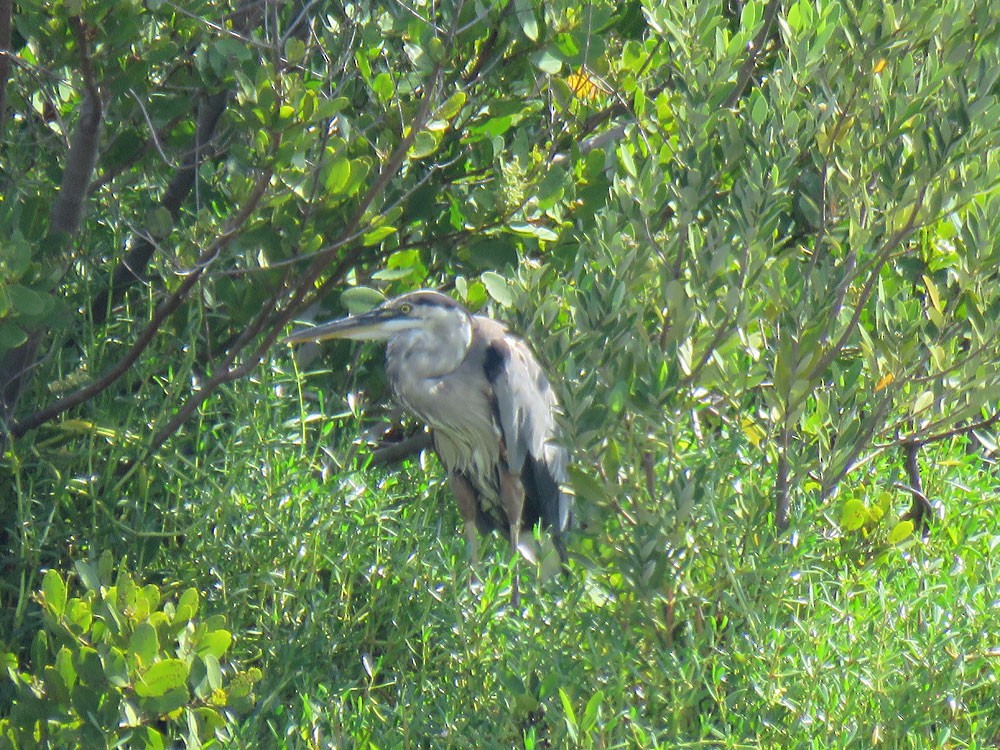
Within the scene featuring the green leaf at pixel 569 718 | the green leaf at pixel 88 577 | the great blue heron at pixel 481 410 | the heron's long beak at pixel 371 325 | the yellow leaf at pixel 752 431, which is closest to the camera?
the green leaf at pixel 569 718

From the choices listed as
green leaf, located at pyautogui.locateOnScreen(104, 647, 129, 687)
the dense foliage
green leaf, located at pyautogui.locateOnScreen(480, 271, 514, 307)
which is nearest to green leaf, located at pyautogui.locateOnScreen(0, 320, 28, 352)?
the dense foliage

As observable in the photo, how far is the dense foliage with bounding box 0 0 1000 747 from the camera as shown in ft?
9.12

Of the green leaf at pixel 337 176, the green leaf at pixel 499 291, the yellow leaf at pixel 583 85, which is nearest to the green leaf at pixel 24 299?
the green leaf at pixel 337 176

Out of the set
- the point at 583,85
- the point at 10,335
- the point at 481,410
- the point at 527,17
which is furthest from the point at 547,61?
the point at 10,335

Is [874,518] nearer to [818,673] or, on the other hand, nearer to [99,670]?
[818,673]

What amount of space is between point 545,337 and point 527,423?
4.62ft

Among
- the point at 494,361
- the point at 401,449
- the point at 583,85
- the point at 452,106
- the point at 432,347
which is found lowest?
the point at 401,449

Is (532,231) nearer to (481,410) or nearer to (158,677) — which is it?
(481,410)

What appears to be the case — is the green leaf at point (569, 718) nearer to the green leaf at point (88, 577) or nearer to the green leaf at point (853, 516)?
the green leaf at point (853, 516)

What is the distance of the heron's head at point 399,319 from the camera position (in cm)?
392

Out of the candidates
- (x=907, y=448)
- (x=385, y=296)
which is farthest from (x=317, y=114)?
(x=907, y=448)

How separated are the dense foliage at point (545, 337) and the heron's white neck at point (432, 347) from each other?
0.51 ft

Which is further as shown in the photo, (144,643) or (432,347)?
(432,347)

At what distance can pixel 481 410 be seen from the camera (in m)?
4.20
